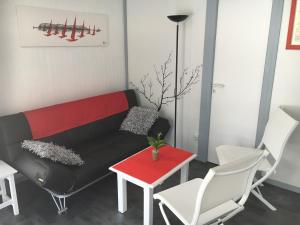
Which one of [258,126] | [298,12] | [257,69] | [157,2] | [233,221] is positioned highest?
[157,2]

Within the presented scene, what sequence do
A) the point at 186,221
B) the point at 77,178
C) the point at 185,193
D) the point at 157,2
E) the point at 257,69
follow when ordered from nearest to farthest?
1. the point at 186,221
2. the point at 185,193
3. the point at 77,178
4. the point at 257,69
5. the point at 157,2

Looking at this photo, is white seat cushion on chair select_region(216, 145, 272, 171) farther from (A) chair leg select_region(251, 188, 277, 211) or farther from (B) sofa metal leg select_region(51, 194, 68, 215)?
(B) sofa metal leg select_region(51, 194, 68, 215)

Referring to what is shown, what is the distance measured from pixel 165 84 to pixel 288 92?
1.51 metres

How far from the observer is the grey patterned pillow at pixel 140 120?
336 cm

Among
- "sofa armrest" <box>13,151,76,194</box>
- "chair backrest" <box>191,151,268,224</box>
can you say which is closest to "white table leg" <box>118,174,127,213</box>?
"sofa armrest" <box>13,151,76,194</box>

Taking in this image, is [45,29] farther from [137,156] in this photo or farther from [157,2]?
[137,156]

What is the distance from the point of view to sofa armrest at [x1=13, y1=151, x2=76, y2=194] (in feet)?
7.10

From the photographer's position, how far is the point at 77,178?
237 centimetres

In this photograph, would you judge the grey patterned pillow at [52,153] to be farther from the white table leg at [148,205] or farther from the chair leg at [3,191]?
the white table leg at [148,205]

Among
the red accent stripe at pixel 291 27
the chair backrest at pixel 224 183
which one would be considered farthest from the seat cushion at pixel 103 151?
the red accent stripe at pixel 291 27

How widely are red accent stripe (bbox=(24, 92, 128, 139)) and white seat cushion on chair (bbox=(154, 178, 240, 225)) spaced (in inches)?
55.9

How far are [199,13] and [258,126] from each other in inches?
57.0

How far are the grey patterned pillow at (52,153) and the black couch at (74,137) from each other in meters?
0.05

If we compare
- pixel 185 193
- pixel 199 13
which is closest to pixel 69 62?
pixel 199 13
